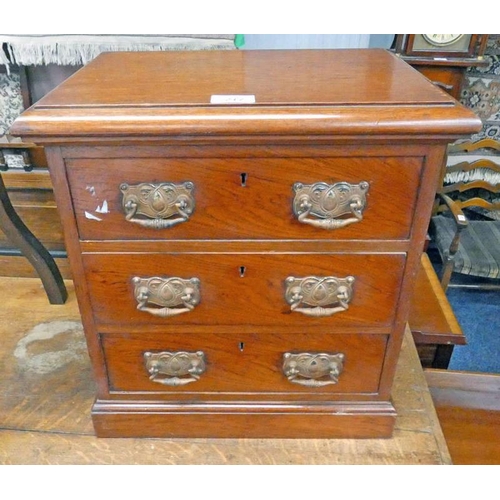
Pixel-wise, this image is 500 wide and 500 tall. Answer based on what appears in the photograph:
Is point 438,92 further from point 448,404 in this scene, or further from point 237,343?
point 448,404

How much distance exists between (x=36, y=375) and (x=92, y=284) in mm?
373

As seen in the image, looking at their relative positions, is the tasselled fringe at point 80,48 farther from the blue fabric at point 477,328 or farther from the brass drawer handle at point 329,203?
the blue fabric at point 477,328

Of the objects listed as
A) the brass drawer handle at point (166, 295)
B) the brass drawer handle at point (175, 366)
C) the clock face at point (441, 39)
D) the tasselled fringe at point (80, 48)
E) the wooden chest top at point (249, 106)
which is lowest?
the brass drawer handle at point (175, 366)

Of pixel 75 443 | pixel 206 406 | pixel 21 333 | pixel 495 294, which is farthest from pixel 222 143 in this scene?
pixel 495 294

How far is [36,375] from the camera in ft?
3.12

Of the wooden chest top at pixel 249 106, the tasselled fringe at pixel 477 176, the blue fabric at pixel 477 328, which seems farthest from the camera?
the tasselled fringe at pixel 477 176

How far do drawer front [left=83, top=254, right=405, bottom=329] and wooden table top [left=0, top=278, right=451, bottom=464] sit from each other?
0.24m

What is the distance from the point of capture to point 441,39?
4.96 feet

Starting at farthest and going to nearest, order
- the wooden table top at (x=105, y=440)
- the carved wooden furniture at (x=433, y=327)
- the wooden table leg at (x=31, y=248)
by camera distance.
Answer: the carved wooden furniture at (x=433, y=327), the wooden table leg at (x=31, y=248), the wooden table top at (x=105, y=440)

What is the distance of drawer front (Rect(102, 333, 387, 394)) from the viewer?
2.49 ft

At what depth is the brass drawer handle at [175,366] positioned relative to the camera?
77cm

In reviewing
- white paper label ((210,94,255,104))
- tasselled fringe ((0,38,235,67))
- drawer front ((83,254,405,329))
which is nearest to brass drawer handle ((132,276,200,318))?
drawer front ((83,254,405,329))

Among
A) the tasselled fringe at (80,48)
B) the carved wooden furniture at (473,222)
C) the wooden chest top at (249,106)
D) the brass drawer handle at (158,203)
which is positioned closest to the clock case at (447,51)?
the carved wooden furniture at (473,222)

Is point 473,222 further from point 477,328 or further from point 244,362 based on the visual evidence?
point 244,362
